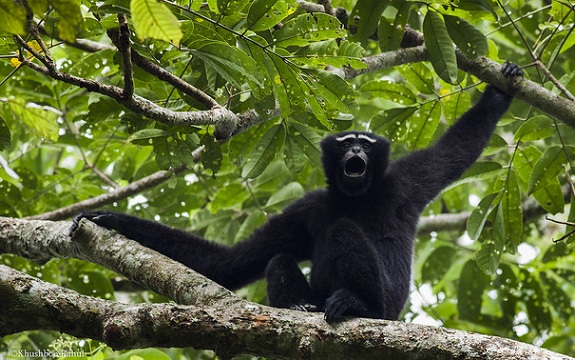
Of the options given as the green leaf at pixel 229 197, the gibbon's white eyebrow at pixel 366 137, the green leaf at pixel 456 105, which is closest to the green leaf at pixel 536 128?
the green leaf at pixel 456 105

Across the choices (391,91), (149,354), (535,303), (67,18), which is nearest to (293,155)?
(391,91)

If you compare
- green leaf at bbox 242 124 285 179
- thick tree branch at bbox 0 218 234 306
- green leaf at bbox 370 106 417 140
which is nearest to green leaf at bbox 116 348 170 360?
thick tree branch at bbox 0 218 234 306

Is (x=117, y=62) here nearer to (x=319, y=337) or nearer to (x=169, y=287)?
(x=169, y=287)

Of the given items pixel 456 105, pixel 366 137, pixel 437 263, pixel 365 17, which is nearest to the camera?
pixel 365 17

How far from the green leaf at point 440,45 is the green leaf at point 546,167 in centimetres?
119

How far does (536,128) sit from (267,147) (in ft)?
9.03

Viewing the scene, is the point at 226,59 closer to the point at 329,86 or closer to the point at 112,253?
the point at 329,86

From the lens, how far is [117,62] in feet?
20.1

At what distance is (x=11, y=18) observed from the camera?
10.1 ft

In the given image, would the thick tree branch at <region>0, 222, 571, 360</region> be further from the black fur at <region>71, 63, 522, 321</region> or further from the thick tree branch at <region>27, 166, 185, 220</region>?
the thick tree branch at <region>27, 166, 185, 220</region>

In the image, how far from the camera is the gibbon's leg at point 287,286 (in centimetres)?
643

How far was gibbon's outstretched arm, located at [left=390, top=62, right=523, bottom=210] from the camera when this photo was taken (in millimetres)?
7184

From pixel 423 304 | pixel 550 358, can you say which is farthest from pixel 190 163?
pixel 423 304

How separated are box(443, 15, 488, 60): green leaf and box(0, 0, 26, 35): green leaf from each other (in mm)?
4500
